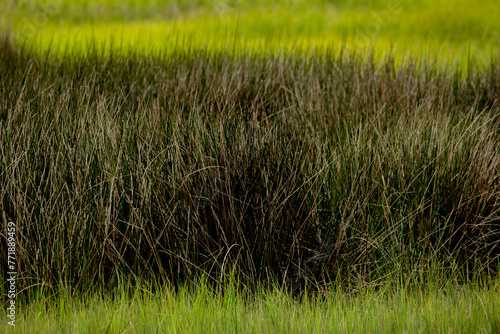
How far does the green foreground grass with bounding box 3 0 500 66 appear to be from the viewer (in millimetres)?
6625

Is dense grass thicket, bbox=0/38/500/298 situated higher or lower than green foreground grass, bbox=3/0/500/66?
lower

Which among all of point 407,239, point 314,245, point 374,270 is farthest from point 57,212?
point 407,239

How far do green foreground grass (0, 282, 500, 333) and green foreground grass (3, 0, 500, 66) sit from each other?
4.56 m

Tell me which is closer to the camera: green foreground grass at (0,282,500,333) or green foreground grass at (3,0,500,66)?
green foreground grass at (0,282,500,333)

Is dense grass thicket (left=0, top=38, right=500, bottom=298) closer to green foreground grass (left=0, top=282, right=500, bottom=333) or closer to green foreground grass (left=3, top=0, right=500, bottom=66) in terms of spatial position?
green foreground grass (left=0, top=282, right=500, bottom=333)

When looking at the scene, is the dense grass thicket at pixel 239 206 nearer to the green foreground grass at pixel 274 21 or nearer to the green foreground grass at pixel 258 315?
the green foreground grass at pixel 258 315

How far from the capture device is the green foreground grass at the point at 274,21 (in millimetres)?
6625

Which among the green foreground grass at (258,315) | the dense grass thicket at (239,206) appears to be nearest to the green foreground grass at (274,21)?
the dense grass thicket at (239,206)

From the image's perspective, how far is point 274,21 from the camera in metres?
7.41

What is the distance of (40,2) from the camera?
357 inches

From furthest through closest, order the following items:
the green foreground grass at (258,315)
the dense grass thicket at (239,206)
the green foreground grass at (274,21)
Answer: the green foreground grass at (274,21)
the dense grass thicket at (239,206)
the green foreground grass at (258,315)

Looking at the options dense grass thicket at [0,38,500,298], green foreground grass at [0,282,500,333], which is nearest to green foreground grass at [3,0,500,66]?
dense grass thicket at [0,38,500,298]

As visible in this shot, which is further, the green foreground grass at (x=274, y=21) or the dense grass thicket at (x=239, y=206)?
the green foreground grass at (x=274, y=21)

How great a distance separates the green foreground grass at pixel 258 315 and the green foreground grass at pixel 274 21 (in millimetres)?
4562
